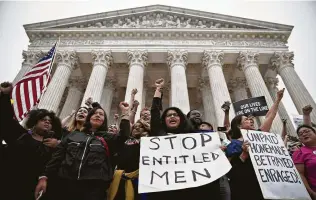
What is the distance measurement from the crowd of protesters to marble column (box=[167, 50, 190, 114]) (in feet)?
36.3

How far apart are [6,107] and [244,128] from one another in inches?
181

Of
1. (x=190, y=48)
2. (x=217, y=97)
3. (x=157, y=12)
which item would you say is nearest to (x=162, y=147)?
(x=217, y=97)

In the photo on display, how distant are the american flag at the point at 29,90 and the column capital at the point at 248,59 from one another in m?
15.9

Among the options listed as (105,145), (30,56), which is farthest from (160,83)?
(30,56)

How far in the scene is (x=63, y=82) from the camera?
715 inches

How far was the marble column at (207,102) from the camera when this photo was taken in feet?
63.9

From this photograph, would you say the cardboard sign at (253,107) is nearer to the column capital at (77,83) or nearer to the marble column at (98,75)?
the marble column at (98,75)

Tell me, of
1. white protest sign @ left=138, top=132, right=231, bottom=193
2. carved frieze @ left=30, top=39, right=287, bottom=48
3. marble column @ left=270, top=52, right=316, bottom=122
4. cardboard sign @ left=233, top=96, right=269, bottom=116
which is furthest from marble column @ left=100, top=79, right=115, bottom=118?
white protest sign @ left=138, top=132, right=231, bottom=193

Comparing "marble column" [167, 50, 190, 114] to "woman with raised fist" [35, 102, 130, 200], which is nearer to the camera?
"woman with raised fist" [35, 102, 130, 200]

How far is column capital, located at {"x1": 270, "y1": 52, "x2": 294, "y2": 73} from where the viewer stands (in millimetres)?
19855

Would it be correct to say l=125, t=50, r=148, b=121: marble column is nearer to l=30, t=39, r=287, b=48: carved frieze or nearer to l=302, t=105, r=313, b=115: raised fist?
l=30, t=39, r=287, b=48: carved frieze

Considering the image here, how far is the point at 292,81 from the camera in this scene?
18.5 metres

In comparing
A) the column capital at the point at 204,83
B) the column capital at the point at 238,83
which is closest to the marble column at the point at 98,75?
the column capital at the point at 204,83

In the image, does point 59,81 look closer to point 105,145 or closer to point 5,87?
point 5,87
